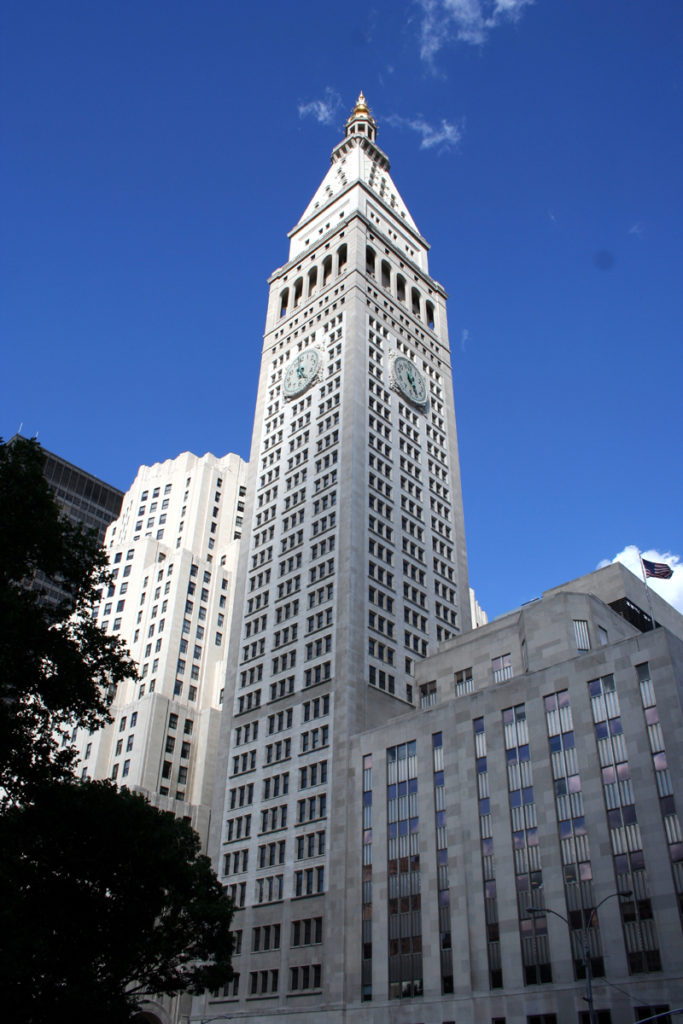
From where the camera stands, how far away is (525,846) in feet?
185

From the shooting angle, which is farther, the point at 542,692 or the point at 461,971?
the point at 542,692

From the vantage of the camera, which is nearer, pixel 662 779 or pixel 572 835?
pixel 662 779

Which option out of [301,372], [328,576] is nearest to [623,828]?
[328,576]

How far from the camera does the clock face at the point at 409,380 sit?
103188 mm

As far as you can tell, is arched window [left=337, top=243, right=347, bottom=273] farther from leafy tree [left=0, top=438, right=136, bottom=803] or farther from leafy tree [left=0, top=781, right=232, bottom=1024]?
leafy tree [left=0, top=781, right=232, bottom=1024]

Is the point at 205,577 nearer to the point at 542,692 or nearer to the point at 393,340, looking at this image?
the point at 393,340

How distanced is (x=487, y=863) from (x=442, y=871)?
3819 mm

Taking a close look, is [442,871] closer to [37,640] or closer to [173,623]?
[37,640]

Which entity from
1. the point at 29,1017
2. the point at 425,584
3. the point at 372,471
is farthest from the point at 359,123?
the point at 29,1017

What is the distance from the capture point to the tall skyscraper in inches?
4016

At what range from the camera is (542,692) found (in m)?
60.3

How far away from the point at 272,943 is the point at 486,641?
98.3 feet

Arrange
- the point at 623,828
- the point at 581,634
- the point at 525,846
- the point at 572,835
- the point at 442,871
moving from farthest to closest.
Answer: the point at 581,634 → the point at 442,871 → the point at 525,846 → the point at 572,835 → the point at 623,828

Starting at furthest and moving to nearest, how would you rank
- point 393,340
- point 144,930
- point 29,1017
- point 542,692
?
point 393,340 < point 542,692 < point 144,930 < point 29,1017
